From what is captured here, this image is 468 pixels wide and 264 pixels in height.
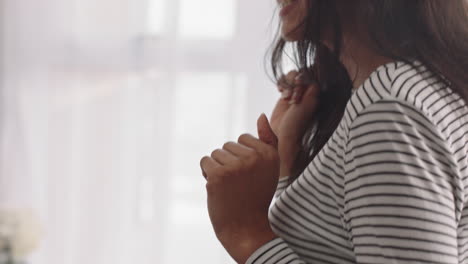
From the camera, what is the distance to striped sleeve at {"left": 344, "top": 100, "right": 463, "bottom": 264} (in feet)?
1.96

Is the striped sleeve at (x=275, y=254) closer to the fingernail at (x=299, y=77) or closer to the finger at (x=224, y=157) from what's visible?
the finger at (x=224, y=157)

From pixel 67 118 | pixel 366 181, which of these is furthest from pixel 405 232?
pixel 67 118

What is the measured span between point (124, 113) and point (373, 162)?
146 centimetres

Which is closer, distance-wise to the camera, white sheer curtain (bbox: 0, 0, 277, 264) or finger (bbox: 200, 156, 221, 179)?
finger (bbox: 200, 156, 221, 179)

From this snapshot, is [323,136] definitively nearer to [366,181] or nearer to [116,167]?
[366,181]

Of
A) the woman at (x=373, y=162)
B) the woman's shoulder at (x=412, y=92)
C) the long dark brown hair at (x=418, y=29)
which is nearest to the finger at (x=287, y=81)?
the woman at (x=373, y=162)

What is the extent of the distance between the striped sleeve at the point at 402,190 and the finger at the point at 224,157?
0.61ft

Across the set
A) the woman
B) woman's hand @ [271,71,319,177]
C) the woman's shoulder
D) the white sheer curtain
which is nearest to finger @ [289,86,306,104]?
woman's hand @ [271,71,319,177]

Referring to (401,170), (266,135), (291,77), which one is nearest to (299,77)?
(291,77)

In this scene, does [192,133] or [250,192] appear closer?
[250,192]

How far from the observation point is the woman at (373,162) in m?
0.60

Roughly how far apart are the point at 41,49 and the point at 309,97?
130 centimetres

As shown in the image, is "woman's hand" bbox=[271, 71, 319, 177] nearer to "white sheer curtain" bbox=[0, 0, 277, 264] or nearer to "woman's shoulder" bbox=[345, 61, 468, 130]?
"woman's shoulder" bbox=[345, 61, 468, 130]

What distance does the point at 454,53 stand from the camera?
2.34 feet
